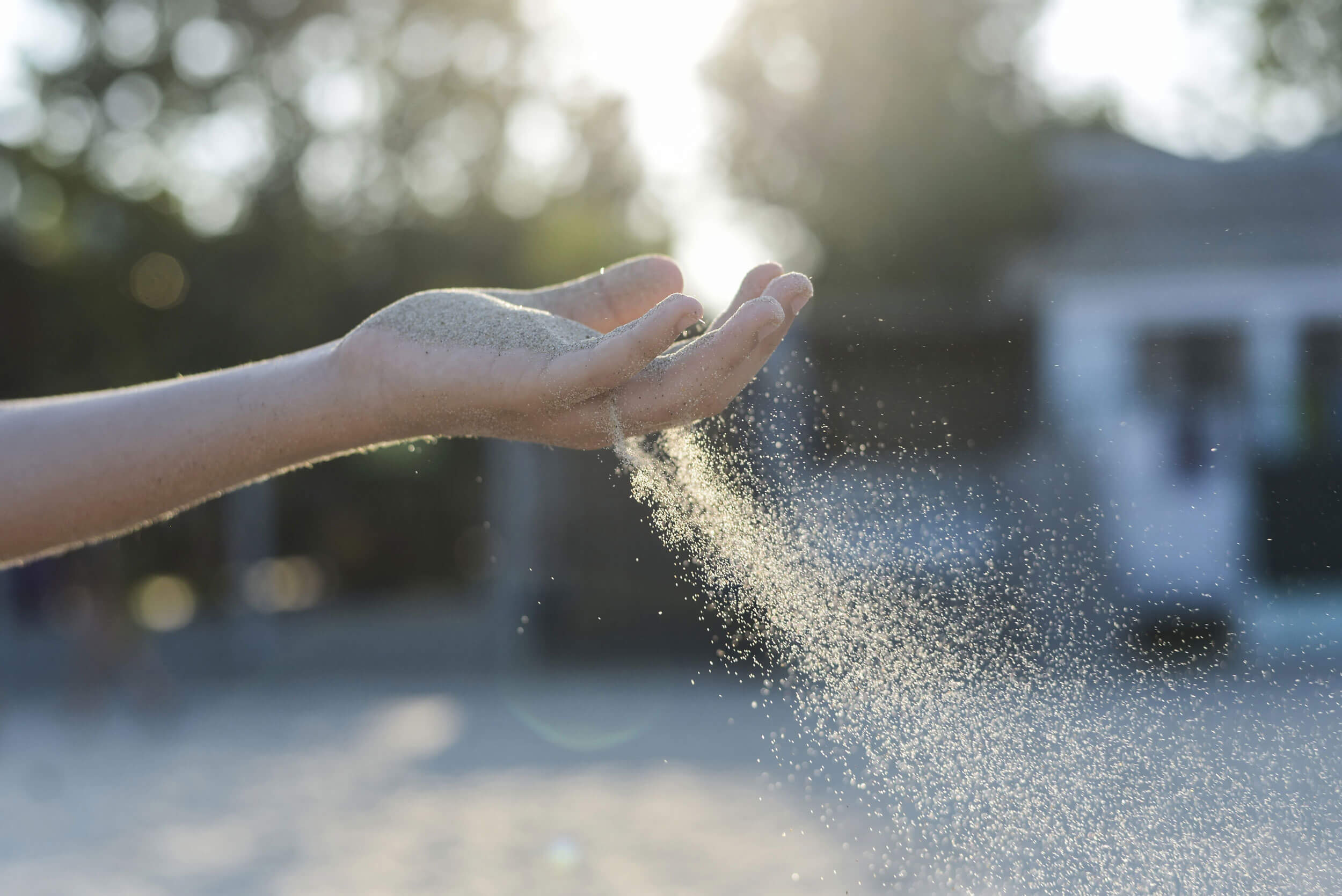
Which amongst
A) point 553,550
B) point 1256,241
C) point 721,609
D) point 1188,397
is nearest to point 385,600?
point 553,550

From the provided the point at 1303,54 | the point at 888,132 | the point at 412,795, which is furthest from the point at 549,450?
the point at 1303,54

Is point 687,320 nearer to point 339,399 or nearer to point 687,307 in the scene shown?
point 687,307

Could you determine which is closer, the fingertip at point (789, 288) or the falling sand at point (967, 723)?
the fingertip at point (789, 288)

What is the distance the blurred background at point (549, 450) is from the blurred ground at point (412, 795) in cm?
4

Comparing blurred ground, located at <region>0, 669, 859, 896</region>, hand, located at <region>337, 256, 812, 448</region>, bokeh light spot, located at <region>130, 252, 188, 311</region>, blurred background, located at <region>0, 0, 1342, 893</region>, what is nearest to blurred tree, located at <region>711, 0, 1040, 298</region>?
blurred background, located at <region>0, 0, 1342, 893</region>

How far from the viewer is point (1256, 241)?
10633 mm

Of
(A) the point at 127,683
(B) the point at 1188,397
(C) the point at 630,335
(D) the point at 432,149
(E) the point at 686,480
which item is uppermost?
(D) the point at 432,149

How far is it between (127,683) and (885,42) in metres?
11.5

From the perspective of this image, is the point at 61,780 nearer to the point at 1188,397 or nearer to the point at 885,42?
the point at 1188,397

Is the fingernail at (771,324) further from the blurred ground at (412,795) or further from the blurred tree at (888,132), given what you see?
the blurred tree at (888,132)

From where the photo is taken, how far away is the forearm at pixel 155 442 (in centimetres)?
189

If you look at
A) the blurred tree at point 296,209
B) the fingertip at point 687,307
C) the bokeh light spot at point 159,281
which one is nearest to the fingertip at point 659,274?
the fingertip at point 687,307

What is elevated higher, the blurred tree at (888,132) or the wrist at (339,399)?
the blurred tree at (888,132)

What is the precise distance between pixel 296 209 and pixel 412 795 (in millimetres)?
10702
